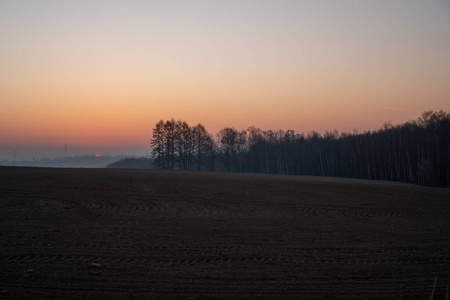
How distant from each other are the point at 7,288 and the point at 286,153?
102 metres

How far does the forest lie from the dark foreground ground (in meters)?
47.6

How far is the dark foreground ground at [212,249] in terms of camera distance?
298 inches

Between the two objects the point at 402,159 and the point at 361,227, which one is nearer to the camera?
the point at 361,227

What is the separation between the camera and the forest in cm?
6344

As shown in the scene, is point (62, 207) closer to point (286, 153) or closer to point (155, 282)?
point (155, 282)

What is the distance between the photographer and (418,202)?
27766 millimetres

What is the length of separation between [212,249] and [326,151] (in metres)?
90.7

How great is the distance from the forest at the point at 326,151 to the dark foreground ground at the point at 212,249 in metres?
47.6

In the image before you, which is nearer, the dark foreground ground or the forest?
the dark foreground ground

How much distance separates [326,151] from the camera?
96.5 metres

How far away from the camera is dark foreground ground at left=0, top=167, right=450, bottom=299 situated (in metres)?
7.57

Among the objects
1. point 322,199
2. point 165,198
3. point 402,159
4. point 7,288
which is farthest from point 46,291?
point 402,159

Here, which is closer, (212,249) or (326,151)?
(212,249)

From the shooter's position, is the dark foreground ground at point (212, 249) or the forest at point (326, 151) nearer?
the dark foreground ground at point (212, 249)
